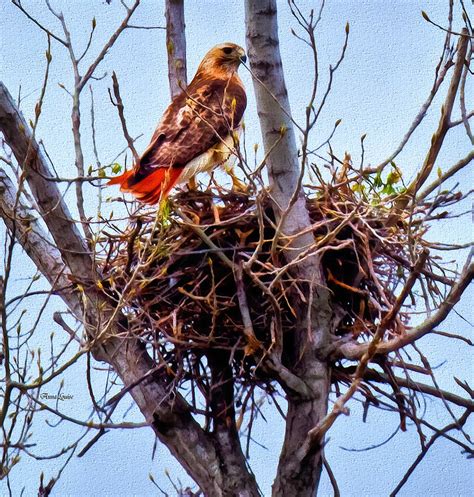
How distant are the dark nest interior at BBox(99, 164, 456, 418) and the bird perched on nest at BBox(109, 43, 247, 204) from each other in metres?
0.11

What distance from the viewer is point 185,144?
3996 millimetres

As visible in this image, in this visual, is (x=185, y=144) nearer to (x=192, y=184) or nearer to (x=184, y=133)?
(x=184, y=133)

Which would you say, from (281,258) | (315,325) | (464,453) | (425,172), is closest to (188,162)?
(281,258)

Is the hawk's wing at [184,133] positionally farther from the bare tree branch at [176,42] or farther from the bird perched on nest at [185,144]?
the bare tree branch at [176,42]

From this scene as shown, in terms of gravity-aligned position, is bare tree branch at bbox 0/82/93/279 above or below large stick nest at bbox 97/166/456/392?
above

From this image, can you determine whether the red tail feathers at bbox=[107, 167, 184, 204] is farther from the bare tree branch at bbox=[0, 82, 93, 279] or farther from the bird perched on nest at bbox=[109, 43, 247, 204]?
the bare tree branch at bbox=[0, 82, 93, 279]

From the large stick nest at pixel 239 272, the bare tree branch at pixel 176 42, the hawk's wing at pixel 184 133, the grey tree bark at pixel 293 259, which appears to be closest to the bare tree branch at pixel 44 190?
the large stick nest at pixel 239 272

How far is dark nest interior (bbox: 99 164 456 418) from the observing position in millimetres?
3541

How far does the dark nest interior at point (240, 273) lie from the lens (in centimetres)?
354

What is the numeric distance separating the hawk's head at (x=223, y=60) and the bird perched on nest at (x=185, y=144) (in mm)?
252

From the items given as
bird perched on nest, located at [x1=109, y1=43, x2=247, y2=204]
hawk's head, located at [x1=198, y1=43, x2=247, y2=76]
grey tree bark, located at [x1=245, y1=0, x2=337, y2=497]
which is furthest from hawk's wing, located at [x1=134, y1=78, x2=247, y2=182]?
hawk's head, located at [x1=198, y1=43, x2=247, y2=76]

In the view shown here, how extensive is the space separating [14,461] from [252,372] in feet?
3.09

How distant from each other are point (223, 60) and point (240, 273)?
68.7 inches

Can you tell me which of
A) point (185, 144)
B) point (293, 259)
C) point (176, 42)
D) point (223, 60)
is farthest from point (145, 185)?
point (223, 60)
